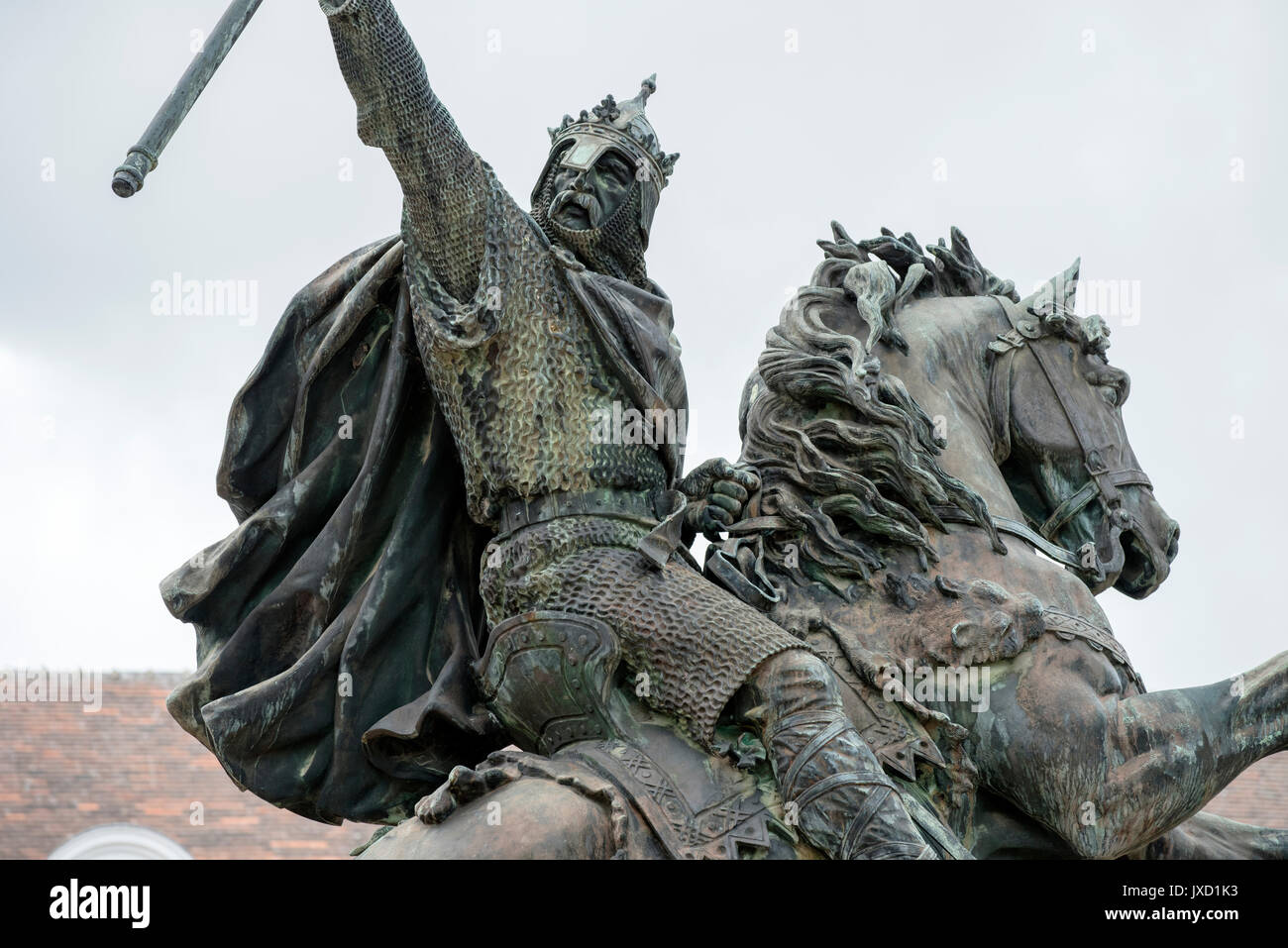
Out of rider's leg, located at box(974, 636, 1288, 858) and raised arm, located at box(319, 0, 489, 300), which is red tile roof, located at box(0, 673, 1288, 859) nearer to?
rider's leg, located at box(974, 636, 1288, 858)

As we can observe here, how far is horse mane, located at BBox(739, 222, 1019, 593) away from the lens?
6375 mm

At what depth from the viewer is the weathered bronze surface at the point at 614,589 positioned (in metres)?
5.61

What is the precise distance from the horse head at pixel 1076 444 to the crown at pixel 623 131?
149 centimetres

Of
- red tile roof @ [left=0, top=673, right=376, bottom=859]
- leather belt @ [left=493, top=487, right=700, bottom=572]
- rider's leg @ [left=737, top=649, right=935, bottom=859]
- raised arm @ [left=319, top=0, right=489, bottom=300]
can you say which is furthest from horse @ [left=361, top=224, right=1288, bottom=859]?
red tile roof @ [left=0, top=673, right=376, bottom=859]

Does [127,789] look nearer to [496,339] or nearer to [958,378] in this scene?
[958,378]

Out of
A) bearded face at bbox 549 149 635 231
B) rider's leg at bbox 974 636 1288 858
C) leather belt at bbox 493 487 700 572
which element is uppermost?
bearded face at bbox 549 149 635 231

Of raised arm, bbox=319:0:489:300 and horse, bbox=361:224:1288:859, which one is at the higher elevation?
raised arm, bbox=319:0:489:300

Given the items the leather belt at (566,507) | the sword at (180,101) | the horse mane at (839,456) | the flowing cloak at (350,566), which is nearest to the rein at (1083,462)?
the horse mane at (839,456)

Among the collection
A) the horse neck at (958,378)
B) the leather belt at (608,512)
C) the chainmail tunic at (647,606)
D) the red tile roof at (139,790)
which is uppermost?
the horse neck at (958,378)

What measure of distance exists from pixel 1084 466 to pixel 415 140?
2.78 m

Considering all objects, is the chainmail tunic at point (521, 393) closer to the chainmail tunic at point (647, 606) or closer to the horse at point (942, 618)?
the chainmail tunic at point (647, 606)

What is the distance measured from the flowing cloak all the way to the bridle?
138 centimetres
